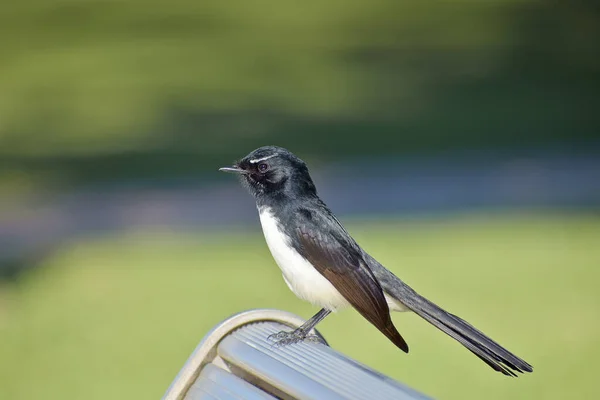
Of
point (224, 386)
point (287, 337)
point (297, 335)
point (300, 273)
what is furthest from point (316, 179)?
point (224, 386)

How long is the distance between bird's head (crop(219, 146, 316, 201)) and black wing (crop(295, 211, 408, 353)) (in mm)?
154

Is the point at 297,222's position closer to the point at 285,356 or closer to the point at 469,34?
the point at 285,356

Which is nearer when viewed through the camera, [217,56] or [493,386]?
[493,386]

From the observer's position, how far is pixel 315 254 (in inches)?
169

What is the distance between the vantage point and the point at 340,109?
601 inches

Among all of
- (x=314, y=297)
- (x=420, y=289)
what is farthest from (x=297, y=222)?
(x=420, y=289)

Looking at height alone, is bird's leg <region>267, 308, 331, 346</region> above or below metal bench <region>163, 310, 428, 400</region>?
above

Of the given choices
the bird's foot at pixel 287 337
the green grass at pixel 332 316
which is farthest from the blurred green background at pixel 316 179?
the bird's foot at pixel 287 337

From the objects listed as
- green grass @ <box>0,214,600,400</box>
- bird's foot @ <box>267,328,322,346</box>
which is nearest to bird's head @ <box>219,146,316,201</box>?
bird's foot @ <box>267,328,322,346</box>

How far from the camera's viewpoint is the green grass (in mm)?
7023

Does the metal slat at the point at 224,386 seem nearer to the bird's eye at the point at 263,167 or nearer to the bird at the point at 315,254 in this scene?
the bird at the point at 315,254

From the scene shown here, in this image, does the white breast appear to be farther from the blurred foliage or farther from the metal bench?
the blurred foliage

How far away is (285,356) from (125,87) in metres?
14.4

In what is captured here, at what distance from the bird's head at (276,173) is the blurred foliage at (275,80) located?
7239 mm
